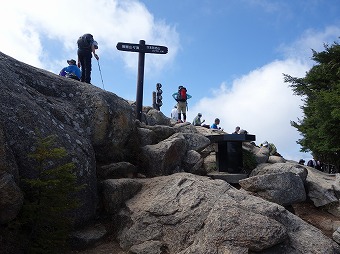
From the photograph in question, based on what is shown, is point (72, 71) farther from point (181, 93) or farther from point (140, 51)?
point (181, 93)

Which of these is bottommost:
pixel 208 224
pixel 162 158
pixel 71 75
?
pixel 208 224

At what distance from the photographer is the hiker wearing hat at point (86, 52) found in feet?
40.9

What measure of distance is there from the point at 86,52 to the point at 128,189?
6788 millimetres

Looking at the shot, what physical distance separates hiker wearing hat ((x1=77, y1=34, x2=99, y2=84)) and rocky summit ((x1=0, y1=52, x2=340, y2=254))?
287 centimetres

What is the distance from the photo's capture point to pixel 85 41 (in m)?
12.5

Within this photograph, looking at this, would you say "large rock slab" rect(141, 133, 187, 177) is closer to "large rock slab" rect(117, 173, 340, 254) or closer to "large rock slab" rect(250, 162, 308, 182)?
"large rock slab" rect(117, 173, 340, 254)

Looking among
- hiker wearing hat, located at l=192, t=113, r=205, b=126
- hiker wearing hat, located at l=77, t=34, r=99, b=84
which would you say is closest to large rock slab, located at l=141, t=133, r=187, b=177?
hiker wearing hat, located at l=77, t=34, r=99, b=84

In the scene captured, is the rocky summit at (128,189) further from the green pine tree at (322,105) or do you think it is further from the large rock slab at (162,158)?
the green pine tree at (322,105)

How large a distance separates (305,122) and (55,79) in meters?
18.0

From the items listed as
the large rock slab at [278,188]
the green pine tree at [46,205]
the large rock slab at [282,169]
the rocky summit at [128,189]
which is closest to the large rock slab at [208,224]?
the rocky summit at [128,189]

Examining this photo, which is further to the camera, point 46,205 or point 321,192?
point 321,192

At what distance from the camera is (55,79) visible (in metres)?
9.34

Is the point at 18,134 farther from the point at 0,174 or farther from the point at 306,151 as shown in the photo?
the point at 306,151

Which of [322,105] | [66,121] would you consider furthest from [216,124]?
[66,121]
